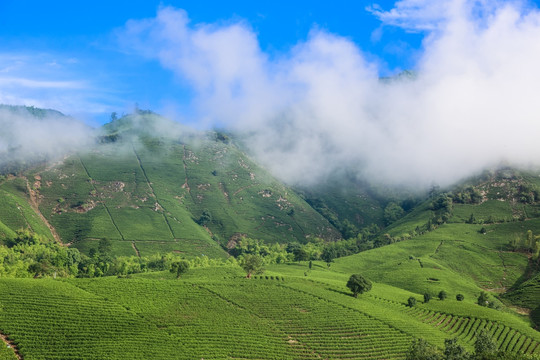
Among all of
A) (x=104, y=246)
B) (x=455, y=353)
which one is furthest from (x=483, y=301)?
(x=104, y=246)

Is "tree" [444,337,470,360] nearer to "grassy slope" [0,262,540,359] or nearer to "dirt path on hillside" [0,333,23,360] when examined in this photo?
"grassy slope" [0,262,540,359]

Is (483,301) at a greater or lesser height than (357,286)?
greater

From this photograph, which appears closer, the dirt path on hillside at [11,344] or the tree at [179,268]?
the dirt path on hillside at [11,344]

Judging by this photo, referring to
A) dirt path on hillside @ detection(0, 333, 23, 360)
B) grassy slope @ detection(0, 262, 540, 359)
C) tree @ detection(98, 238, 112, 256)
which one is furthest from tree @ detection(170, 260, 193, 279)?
tree @ detection(98, 238, 112, 256)

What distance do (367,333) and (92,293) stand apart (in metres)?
71.6

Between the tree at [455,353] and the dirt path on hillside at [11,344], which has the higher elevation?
Answer: the tree at [455,353]

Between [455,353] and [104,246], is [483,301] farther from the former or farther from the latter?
[104,246]

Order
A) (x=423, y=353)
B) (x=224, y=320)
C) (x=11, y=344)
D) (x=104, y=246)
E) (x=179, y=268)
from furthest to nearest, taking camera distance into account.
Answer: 1. (x=104, y=246)
2. (x=179, y=268)
3. (x=224, y=320)
4. (x=423, y=353)
5. (x=11, y=344)

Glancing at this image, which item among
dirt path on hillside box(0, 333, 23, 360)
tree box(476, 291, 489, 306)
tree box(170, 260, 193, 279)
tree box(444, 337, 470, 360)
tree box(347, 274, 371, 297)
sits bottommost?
dirt path on hillside box(0, 333, 23, 360)

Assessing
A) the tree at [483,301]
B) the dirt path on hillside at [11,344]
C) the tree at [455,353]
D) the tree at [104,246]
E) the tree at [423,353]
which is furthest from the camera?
the tree at [104,246]

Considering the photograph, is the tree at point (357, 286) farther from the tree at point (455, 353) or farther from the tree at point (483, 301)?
the tree at point (483, 301)

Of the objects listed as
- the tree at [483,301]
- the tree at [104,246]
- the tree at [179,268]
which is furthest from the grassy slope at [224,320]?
the tree at [104,246]

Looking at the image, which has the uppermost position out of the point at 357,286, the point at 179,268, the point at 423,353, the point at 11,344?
the point at 357,286

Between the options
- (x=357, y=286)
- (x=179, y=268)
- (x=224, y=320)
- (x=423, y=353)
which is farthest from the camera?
(x=179, y=268)
